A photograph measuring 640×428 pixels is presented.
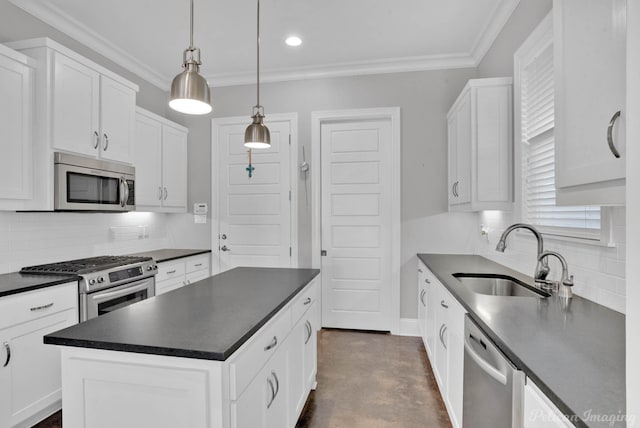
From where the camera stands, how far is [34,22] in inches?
102

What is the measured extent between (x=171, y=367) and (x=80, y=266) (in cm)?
198

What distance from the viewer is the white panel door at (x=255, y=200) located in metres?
3.83

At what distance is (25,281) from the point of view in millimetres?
2096

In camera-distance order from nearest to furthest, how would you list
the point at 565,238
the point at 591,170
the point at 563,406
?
the point at 563,406 < the point at 591,170 < the point at 565,238

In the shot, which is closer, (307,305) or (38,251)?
(307,305)

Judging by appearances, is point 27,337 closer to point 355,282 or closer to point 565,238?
point 355,282

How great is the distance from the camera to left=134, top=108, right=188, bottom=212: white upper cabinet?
3320mm

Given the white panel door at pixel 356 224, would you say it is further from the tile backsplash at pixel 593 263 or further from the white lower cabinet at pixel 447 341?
the tile backsplash at pixel 593 263

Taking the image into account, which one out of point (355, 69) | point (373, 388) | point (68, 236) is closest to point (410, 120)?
point (355, 69)

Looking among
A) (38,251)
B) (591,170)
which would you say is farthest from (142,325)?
(38,251)

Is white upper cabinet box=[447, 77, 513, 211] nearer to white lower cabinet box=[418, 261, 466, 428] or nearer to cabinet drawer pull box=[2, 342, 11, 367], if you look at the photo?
white lower cabinet box=[418, 261, 466, 428]

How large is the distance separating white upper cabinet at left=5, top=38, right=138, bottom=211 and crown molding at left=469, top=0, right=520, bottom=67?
3.20 metres

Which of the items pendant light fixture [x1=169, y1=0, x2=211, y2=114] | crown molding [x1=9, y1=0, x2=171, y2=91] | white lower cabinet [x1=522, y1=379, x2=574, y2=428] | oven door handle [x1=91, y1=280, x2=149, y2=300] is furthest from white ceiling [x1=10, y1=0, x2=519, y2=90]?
white lower cabinet [x1=522, y1=379, x2=574, y2=428]

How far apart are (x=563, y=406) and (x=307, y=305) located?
149 centimetres
